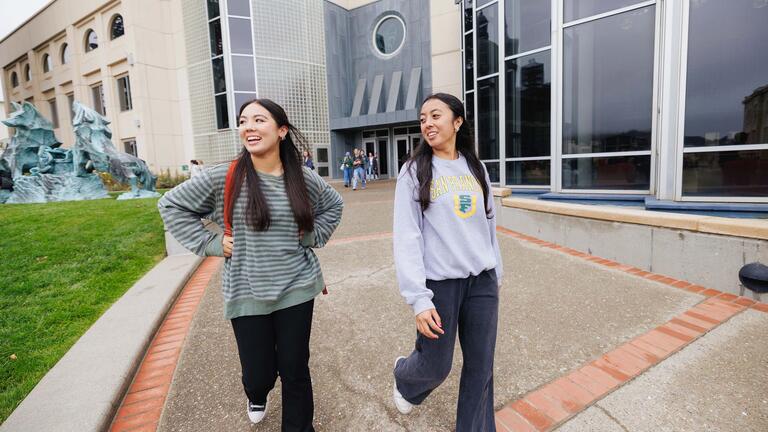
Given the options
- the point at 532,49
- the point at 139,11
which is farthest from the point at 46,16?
the point at 532,49

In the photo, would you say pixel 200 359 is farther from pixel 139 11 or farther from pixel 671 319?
pixel 139 11

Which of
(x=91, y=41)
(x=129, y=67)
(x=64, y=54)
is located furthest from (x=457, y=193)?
(x=64, y=54)

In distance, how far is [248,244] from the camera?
2.00 m

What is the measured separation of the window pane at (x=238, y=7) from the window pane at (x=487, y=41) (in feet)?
48.3

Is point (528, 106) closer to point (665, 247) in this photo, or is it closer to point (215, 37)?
point (665, 247)

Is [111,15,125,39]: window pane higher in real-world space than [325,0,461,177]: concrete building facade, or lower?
higher

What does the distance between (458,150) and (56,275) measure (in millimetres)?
5423

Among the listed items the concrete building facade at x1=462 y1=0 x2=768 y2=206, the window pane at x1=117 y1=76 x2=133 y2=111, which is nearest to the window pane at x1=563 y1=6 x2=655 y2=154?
the concrete building facade at x1=462 y1=0 x2=768 y2=206

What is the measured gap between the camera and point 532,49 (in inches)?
318

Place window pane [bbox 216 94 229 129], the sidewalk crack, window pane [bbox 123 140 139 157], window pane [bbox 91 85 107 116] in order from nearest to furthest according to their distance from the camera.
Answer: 1. the sidewalk crack
2. window pane [bbox 216 94 229 129]
3. window pane [bbox 123 140 139 157]
4. window pane [bbox 91 85 107 116]

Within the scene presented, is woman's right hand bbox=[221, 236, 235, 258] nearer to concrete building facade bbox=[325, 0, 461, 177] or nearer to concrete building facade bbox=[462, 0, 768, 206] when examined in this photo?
concrete building facade bbox=[462, 0, 768, 206]

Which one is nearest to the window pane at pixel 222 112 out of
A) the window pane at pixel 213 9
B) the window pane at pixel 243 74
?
the window pane at pixel 243 74

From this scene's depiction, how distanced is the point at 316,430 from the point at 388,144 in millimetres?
21743

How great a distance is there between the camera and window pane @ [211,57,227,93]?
66.9ft
